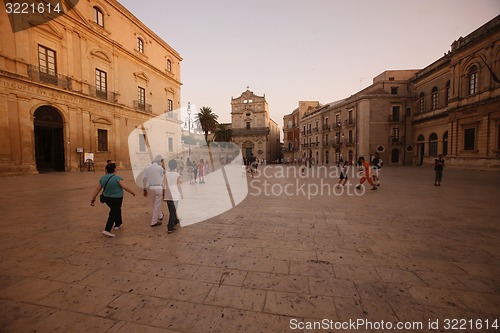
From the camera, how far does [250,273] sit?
297 centimetres

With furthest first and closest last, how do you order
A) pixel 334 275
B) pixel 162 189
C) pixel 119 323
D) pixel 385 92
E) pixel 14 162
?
pixel 385 92, pixel 14 162, pixel 162 189, pixel 334 275, pixel 119 323

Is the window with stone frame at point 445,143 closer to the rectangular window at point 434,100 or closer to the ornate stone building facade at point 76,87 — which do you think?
the rectangular window at point 434,100

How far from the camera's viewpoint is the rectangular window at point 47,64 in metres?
15.1

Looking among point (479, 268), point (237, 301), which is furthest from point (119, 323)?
point (479, 268)

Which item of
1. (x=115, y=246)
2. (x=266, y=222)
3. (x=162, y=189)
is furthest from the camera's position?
(x=266, y=222)

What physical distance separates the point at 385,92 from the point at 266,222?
34758 mm

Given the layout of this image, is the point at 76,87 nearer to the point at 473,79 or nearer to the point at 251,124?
the point at 473,79

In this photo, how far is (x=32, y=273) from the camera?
292 cm

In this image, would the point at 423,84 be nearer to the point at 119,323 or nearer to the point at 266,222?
the point at 266,222

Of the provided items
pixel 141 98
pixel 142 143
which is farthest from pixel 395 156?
pixel 141 98

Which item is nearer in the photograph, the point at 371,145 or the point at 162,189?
the point at 162,189

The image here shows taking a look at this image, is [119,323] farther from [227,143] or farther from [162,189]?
[227,143]

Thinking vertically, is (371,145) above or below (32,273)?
above

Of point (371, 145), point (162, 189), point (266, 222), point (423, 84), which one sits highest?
point (423, 84)
